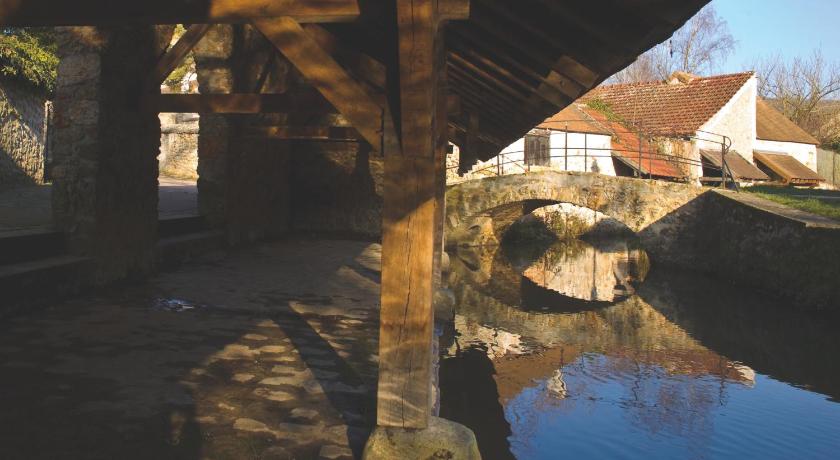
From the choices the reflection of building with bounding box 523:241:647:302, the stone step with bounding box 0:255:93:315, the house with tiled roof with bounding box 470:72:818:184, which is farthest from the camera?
the house with tiled roof with bounding box 470:72:818:184

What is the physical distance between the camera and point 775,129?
26.0 m

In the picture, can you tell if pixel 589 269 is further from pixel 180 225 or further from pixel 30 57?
pixel 30 57

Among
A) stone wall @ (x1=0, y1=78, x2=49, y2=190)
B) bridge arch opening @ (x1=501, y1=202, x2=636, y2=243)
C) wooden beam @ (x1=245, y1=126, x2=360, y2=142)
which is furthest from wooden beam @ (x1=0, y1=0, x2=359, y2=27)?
bridge arch opening @ (x1=501, y1=202, x2=636, y2=243)

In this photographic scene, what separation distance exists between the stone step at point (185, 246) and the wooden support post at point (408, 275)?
4.90 metres

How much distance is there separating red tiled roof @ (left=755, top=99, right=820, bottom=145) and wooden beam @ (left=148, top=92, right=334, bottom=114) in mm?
23723

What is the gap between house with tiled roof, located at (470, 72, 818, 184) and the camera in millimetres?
21047

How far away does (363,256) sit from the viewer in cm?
912

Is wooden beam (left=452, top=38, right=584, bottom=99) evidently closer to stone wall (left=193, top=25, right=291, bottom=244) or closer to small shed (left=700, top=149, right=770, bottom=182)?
stone wall (left=193, top=25, right=291, bottom=244)

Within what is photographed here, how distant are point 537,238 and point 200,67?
49.7 ft

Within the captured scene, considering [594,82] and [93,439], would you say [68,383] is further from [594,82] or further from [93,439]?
[594,82]

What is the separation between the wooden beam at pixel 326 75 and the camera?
254 centimetres

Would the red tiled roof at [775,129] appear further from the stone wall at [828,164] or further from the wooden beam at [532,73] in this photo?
the wooden beam at [532,73]

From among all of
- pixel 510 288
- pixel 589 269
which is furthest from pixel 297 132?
pixel 589 269

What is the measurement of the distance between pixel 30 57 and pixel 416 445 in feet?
33.2
